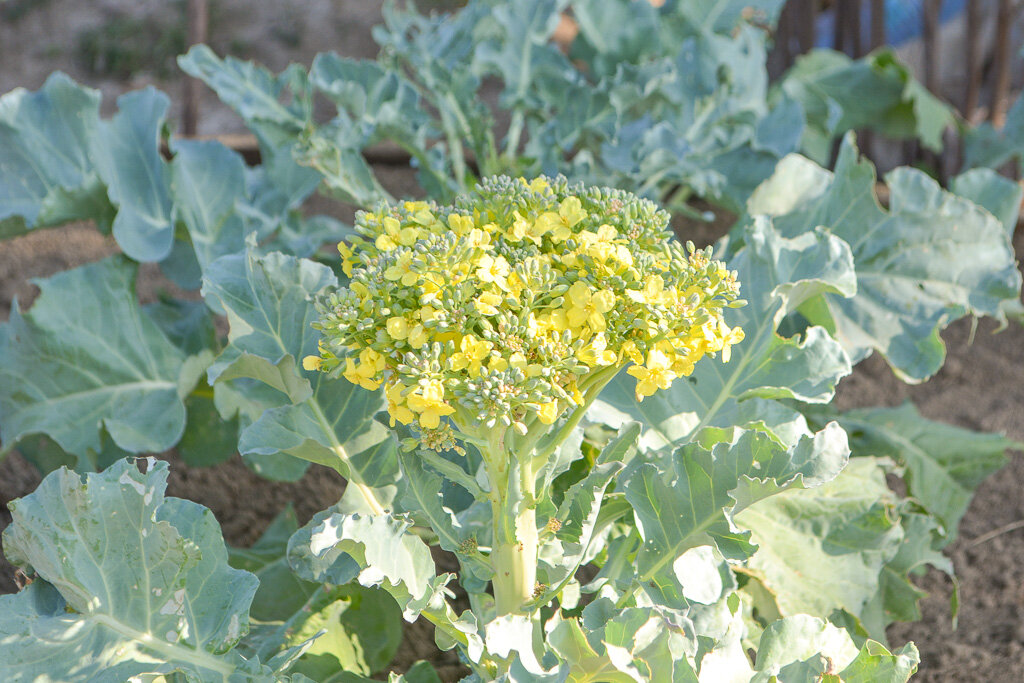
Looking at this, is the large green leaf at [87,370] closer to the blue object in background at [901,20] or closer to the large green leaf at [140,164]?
the large green leaf at [140,164]

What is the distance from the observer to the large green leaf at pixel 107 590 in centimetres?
105

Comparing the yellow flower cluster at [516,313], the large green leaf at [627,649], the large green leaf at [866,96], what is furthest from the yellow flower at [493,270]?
the large green leaf at [866,96]

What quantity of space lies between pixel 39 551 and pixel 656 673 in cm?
70

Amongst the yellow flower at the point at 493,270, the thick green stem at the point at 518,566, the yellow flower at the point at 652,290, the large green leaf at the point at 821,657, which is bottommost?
the large green leaf at the point at 821,657

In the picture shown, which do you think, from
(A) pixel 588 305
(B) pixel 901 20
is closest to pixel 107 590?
(A) pixel 588 305

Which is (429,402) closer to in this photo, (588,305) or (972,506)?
(588,305)

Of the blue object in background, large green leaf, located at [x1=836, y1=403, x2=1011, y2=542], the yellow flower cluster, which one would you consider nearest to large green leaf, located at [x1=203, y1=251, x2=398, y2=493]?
the yellow flower cluster

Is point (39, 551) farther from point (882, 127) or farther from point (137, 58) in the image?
point (137, 58)

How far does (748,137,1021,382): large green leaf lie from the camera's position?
1.52m

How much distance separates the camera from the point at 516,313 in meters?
0.93

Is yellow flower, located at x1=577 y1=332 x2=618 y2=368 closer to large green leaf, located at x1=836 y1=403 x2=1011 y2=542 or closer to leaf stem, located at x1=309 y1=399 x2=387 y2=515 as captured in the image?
leaf stem, located at x1=309 y1=399 x2=387 y2=515

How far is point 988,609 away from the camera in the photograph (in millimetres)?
1627

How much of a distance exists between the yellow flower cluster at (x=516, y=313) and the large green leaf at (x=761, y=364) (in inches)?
13.1

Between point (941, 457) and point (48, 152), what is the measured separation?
1.73m
